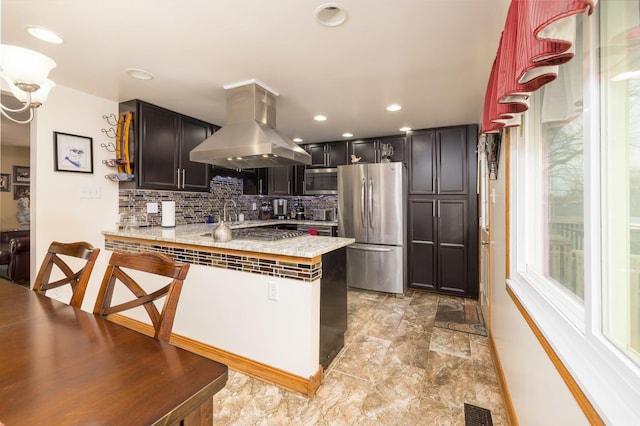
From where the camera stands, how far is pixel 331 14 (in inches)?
62.4

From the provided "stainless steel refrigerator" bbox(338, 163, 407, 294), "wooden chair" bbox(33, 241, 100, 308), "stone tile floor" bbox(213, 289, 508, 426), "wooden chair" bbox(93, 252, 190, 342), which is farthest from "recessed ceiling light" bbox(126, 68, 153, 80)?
"stainless steel refrigerator" bbox(338, 163, 407, 294)

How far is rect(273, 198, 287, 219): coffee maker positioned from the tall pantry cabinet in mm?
2281

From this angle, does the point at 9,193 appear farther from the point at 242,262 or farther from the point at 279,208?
the point at 242,262

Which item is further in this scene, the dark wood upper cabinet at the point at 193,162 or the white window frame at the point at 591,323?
the dark wood upper cabinet at the point at 193,162

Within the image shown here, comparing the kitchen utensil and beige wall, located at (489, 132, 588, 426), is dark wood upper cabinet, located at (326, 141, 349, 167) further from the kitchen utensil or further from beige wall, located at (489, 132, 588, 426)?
the kitchen utensil

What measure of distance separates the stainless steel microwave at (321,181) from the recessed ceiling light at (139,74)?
2731 millimetres

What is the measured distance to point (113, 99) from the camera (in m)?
2.86

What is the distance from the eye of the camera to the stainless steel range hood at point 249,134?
227cm

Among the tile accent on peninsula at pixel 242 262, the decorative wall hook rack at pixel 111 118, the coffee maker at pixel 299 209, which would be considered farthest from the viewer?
the coffee maker at pixel 299 209

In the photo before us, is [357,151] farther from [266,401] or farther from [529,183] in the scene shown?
[266,401]

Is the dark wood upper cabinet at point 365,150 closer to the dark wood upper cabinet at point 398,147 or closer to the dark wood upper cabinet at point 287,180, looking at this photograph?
the dark wood upper cabinet at point 398,147

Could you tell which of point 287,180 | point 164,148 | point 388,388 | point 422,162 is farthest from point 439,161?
point 164,148

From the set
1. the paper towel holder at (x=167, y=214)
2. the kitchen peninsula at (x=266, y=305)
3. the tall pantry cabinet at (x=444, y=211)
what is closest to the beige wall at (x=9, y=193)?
the paper towel holder at (x=167, y=214)

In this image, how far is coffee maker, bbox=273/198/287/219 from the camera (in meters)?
5.18
